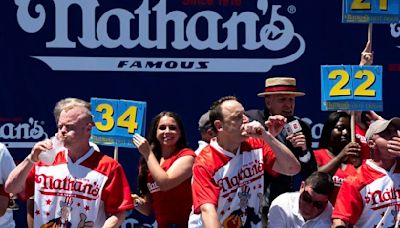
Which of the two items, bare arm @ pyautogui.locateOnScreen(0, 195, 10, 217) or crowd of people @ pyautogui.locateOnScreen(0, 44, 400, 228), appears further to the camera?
bare arm @ pyautogui.locateOnScreen(0, 195, 10, 217)

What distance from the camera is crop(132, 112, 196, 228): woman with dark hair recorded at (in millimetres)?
7168

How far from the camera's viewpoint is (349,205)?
→ 6758mm

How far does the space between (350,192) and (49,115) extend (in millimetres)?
3104

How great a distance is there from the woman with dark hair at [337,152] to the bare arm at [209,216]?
4.78ft

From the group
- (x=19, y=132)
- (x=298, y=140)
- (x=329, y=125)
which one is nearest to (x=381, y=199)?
(x=298, y=140)

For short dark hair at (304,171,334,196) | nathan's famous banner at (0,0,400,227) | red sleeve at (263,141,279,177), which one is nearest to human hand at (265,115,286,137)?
red sleeve at (263,141,279,177)

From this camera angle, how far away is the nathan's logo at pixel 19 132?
8.96m

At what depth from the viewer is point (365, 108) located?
7578mm

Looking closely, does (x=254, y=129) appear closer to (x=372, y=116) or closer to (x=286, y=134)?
(x=286, y=134)

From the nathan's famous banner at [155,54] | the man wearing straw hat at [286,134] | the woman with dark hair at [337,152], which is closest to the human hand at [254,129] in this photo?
the man wearing straw hat at [286,134]

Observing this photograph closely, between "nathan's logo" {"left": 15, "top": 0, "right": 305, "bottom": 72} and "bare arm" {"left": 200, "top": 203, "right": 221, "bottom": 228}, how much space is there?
8.89 feet

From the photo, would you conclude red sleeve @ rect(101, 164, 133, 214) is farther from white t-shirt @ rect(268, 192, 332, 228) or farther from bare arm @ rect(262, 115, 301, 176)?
white t-shirt @ rect(268, 192, 332, 228)

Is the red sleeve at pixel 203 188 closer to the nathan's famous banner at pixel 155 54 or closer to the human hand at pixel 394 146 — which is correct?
the human hand at pixel 394 146

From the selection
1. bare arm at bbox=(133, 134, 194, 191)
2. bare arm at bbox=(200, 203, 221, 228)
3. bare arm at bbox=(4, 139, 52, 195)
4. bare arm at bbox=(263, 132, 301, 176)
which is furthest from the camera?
bare arm at bbox=(133, 134, 194, 191)
